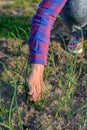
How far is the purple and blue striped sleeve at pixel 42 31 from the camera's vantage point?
2102mm

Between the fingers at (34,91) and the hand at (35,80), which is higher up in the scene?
A: the hand at (35,80)

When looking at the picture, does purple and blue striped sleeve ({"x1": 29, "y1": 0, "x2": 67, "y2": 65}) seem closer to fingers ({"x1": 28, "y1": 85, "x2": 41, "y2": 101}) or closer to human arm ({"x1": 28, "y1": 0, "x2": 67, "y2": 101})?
human arm ({"x1": 28, "y1": 0, "x2": 67, "y2": 101})

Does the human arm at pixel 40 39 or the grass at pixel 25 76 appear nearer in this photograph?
the human arm at pixel 40 39

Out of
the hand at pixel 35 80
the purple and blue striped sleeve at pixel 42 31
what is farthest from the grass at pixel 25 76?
the purple and blue striped sleeve at pixel 42 31

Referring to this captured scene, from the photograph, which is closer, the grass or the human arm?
the human arm

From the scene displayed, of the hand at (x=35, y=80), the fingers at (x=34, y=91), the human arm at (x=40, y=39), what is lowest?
the fingers at (x=34, y=91)

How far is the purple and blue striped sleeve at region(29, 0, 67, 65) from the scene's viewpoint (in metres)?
2.10

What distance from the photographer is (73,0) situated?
2.72 meters

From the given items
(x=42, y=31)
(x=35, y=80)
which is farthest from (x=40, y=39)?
(x=35, y=80)

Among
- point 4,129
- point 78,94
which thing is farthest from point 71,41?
→ point 4,129

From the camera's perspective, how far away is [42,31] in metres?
2.12

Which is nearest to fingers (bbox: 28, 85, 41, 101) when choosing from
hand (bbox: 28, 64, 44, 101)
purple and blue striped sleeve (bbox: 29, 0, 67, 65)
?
hand (bbox: 28, 64, 44, 101)

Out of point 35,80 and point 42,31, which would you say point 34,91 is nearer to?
point 35,80

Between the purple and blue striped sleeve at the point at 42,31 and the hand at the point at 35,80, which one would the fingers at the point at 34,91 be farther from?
the purple and blue striped sleeve at the point at 42,31
